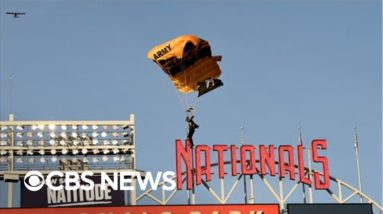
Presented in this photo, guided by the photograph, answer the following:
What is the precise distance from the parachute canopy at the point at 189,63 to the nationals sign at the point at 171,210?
796 cm

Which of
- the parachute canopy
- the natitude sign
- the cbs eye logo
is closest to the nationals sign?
the natitude sign

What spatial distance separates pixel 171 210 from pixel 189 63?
9874 mm

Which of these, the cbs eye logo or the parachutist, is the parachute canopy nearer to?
the parachutist

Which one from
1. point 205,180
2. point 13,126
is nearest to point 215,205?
point 205,180

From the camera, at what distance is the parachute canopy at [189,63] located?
68.8 m

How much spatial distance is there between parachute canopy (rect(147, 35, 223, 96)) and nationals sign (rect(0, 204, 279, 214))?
7.96 meters

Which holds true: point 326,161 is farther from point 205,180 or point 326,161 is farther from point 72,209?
point 72,209

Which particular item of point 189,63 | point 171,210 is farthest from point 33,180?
point 189,63

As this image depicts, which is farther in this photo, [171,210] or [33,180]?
[33,180]

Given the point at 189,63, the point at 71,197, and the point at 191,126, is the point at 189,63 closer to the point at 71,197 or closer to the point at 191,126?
the point at 191,126

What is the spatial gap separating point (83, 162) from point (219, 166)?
9500 mm

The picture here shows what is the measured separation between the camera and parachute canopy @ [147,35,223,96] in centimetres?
6881

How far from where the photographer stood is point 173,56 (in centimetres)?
6956

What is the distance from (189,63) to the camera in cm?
7100
